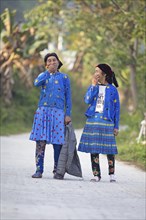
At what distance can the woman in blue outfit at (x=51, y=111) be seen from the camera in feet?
41.1

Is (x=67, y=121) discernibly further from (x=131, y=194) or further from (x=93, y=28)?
(x=93, y=28)

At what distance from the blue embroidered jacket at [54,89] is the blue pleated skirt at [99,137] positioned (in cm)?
47

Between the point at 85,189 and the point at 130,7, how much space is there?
54.9 feet

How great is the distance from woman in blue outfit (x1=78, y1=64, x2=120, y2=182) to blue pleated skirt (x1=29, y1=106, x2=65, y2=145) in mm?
364

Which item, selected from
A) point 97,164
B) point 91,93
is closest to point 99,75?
point 91,93

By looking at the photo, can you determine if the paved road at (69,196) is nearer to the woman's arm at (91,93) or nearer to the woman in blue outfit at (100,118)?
the woman in blue outfit at (100,118)

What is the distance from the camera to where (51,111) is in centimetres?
1258

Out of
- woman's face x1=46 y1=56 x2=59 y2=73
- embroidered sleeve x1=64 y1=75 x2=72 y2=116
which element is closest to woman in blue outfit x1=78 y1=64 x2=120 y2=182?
embroidered sleeve x1=64 y1=75 x2=72 y2=116

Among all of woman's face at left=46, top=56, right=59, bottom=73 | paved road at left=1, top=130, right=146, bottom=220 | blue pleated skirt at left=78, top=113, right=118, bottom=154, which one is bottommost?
paved road at left=1, top=130, right=146, bottom=220

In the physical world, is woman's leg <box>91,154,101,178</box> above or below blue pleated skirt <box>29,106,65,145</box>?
below

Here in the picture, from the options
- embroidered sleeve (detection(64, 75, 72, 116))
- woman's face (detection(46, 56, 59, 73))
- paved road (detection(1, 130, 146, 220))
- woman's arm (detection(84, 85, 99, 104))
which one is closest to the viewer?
paved road (detection(1, 130, 146, 220))

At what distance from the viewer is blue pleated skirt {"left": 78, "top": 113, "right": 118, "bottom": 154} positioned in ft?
40.6

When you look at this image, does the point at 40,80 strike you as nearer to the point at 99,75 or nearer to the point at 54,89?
the point at 54,89

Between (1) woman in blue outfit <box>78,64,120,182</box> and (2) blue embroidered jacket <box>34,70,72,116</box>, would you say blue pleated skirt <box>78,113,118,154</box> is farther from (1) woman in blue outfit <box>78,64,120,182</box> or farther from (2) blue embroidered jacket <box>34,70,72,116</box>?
(2) blue embroidered jacket <box>34,70,72,116</box>
